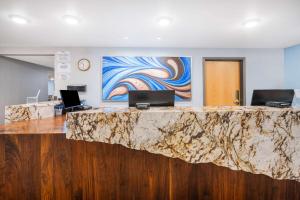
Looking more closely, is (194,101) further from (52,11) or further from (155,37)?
(52,11)

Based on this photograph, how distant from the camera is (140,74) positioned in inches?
144

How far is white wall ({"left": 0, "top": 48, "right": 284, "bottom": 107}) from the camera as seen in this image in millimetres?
3643

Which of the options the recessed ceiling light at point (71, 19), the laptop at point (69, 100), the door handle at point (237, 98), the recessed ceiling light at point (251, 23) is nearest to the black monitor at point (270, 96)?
the recessed ceiling light at point (251, 23)

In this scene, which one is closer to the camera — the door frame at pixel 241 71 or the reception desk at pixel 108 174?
the reception desk at pixel 108 174

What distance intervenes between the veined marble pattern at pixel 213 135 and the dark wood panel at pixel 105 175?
156 mm

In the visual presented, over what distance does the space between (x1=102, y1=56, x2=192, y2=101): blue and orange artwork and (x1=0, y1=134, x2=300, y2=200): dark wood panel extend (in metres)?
2.50

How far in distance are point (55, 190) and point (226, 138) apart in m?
1.27

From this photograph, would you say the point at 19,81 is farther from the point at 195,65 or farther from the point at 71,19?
the point at 195,65

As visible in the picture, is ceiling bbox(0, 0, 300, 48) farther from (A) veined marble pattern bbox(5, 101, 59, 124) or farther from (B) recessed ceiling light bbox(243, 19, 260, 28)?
(A) veined marble pattern bbox(5, 101, 59, 124)

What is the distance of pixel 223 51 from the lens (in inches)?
149

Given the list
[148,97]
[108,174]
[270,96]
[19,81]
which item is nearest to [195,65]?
[270,96]

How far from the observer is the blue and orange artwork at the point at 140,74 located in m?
3.65

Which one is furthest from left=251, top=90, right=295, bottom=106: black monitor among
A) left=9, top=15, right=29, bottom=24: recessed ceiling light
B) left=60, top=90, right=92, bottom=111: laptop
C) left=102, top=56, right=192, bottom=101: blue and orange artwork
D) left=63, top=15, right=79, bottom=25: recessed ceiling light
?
left=9, top=15, right=29, bottom=24: recessed ceiling light

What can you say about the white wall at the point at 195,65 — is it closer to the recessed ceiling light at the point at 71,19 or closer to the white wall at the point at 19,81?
the recessed ceiling light at the point at 71,19
